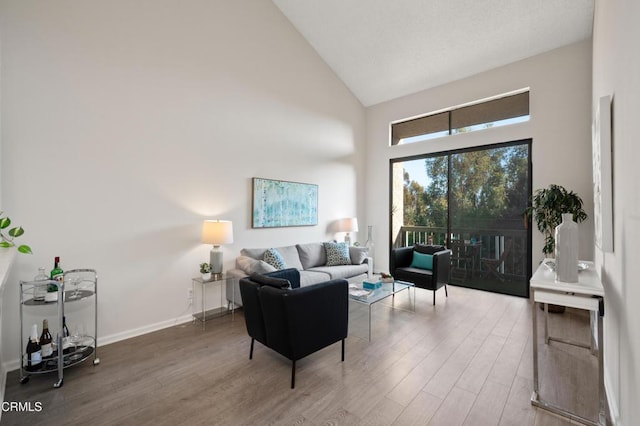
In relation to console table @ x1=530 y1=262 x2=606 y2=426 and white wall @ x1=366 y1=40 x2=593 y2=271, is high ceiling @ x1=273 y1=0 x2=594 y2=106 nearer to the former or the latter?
white wall @ x1=366 y1=40 x2=593 y2=271

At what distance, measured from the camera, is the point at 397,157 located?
595 cm

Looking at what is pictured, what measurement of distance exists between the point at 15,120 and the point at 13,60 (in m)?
0.52

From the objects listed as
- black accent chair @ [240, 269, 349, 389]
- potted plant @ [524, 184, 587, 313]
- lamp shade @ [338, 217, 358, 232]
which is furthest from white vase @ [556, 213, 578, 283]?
lamp shade @ [338, 217, 358, 232]

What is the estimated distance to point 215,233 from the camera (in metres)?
3.51

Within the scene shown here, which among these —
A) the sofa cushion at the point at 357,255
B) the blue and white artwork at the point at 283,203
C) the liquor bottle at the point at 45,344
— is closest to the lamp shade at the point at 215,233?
the blue and white artwork at the point at 283,203

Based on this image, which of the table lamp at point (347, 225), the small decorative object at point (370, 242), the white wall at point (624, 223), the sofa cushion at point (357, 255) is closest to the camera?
the white wall at point (624, 223)

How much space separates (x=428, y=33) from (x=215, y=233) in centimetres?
421

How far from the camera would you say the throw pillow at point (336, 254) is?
15.8ft

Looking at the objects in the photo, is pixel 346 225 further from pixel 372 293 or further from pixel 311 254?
pixel 372 293

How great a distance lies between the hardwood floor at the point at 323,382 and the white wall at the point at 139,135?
0.73 m

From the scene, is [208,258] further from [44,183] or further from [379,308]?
[379,308]

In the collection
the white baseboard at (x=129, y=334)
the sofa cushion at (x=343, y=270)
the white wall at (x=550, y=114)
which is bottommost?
the white baseboard at (x=129, y=334)

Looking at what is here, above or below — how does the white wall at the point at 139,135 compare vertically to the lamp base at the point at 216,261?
above

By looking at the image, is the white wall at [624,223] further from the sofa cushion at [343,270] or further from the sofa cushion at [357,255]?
the sofa cushion at [357,255]
